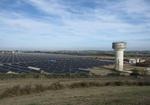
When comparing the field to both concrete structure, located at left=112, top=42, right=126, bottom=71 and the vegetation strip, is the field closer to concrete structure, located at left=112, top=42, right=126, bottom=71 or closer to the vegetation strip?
the vegetation strip

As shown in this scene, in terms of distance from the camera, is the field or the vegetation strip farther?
the vegetation strip

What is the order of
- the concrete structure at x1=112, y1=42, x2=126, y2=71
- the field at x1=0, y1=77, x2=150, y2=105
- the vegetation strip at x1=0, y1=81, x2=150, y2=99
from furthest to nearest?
the concrete structure at x1=112, y1=42, x2=126, y2=71 < the vegetation strip at x1=0, y1=81, x2=150, y2=99 < the field at x1=0, y1=77, x2=150, y2=105

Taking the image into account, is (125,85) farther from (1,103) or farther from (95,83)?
(1,103)

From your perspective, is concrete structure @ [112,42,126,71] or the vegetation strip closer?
the vegetation strip

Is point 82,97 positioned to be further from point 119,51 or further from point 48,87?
point 119,51

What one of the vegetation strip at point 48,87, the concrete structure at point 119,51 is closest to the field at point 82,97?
the vegetation strip at point 48,87

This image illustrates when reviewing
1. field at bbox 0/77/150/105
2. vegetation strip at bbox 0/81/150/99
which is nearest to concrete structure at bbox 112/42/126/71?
vegetation strip at bbox 0/81/150/99

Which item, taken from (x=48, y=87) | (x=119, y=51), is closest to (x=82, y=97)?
(x=48, y=87)

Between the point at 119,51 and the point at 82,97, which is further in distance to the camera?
the point at 119,51

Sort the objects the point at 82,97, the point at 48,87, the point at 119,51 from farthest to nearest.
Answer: the point at 119,51
the point at 48,87
the point at 82,97

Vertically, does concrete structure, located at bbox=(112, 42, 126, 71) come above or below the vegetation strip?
above

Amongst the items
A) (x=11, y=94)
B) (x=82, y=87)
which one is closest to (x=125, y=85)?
(x=82, y=87)

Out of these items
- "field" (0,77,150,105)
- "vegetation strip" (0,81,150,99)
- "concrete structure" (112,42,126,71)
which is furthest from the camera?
"concrete structure" (112,42,126,71)
